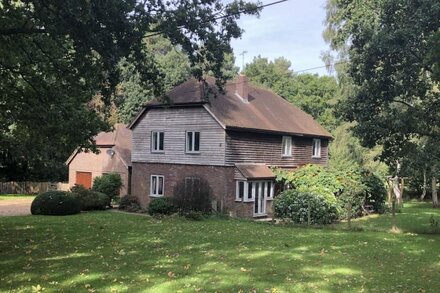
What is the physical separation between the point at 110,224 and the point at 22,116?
733cm

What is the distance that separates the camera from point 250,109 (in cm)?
3400

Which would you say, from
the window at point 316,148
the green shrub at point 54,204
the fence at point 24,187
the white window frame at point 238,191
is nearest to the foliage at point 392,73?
the white window frame at point 238,191

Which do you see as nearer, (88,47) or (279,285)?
(279,285)

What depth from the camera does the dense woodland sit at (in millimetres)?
12773

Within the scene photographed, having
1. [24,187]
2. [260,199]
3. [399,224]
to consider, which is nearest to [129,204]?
[260,199]

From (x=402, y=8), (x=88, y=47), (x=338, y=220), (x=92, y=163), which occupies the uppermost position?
(x=402, y=8)

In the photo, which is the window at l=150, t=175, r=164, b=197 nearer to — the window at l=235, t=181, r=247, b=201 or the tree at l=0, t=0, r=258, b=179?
the window at l=235, t=181, r=247, b=201

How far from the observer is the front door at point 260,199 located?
3034 centimetres

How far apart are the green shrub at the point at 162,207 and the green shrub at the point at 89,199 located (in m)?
5.73

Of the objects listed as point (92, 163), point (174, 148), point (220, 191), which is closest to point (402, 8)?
point (220, 191)

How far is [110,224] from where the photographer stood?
22922 mm

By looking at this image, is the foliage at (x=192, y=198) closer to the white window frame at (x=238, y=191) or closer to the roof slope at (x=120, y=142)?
the white window frame at (x=238, y=191)

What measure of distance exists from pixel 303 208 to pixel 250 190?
15.3 ft

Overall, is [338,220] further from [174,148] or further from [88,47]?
[88,47]
